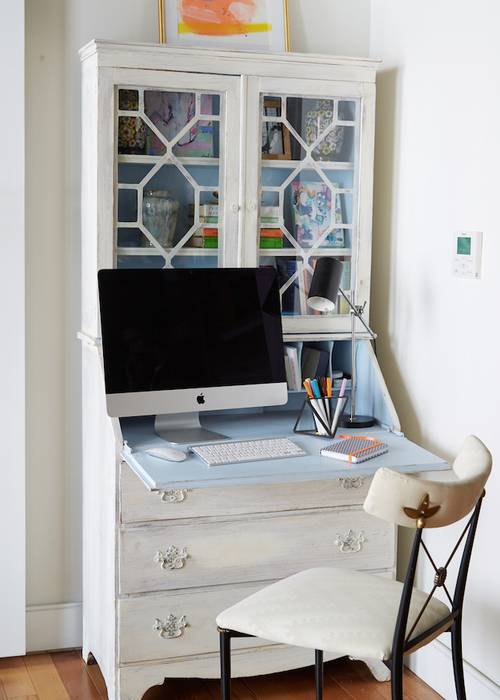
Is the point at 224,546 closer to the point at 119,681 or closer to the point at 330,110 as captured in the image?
the point at 119,681

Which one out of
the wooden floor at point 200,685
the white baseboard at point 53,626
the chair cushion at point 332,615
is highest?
the chair cushion at point 332,615

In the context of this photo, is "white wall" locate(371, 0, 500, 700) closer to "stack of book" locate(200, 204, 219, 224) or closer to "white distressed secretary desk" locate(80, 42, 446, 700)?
"white distressed secretary desk" locate(80, 42, 446, 700)

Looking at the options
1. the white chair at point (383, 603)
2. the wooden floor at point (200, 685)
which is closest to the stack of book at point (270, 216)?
the white chair at point (383, 603)

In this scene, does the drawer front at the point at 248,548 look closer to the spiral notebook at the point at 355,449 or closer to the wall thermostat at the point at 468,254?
the spiral notebook at the point at 355,449

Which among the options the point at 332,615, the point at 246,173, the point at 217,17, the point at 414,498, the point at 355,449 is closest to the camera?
the point at 414,498

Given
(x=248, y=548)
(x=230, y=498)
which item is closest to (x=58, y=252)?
(x=230, y=498)

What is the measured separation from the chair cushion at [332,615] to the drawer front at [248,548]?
0.41 meters

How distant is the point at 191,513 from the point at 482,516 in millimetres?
803

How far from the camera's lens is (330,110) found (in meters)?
3.03

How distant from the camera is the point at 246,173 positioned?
2.94 metres

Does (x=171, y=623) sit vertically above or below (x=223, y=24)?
below

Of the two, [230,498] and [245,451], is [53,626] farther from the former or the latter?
[245,451]

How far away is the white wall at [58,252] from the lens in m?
3.03

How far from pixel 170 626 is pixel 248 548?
Answer: 0.99ft
